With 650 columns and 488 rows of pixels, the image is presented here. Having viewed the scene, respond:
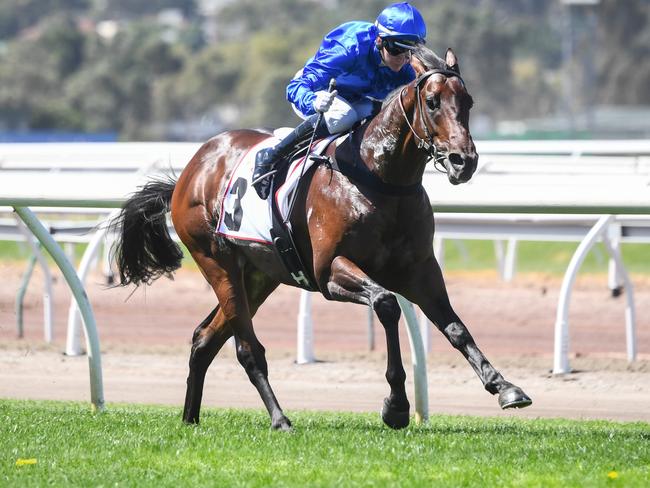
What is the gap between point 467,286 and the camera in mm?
12656

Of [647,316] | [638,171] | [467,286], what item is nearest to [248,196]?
[638,171]

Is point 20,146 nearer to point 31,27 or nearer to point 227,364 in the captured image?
point 227,364

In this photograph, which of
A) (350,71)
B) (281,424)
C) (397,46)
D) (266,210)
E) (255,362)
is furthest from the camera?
(255,362)

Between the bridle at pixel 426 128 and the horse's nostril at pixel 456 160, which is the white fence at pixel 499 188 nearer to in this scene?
the bridle at pixel 426 128

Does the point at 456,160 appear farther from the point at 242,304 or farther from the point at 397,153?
the point at 242,304

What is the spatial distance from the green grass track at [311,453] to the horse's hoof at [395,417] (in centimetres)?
4

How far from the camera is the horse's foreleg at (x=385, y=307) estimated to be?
16.3ft

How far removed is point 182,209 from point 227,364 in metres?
2.64

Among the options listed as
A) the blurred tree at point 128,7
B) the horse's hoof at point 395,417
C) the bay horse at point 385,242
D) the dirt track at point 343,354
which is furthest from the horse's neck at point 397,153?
the blurred tree at point 128,7

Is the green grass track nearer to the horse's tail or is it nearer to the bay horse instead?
the bay horse

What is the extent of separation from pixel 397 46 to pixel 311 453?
175 cm

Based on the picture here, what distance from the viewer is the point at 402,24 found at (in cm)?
523

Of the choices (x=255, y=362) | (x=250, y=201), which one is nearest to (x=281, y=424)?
(x=255, y=362)

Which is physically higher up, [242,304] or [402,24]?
[402,24]
